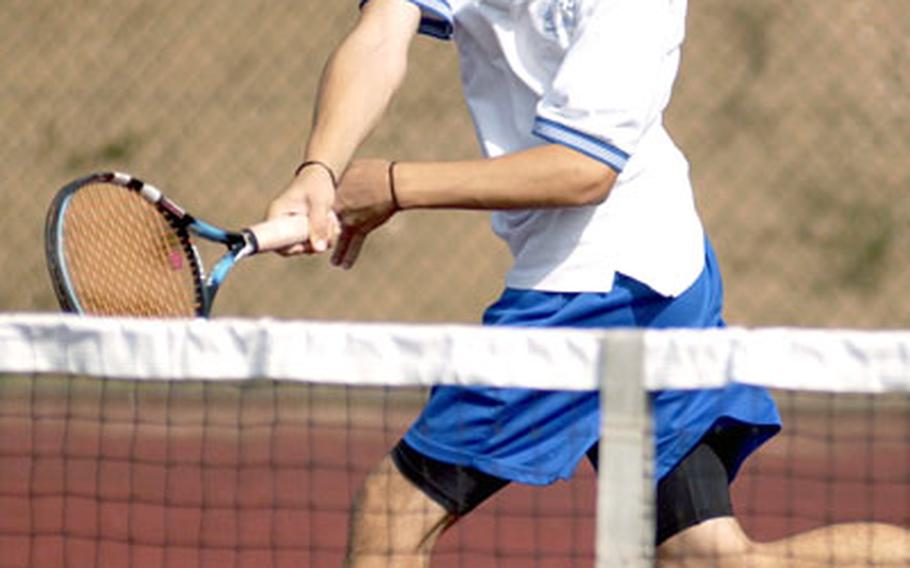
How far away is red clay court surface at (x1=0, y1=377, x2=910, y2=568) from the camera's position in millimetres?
4785

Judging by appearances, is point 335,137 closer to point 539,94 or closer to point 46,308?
point 539,94

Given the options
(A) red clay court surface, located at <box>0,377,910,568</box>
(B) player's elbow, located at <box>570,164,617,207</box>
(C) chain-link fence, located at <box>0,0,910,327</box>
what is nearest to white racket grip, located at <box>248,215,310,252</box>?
(B) player's elbow, located at <box>570,164,617,207</box>

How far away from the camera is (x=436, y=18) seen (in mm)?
2441

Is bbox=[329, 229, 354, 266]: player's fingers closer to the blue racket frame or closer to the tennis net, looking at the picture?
the blue racket frame

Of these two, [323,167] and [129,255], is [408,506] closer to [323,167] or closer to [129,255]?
[323,167]

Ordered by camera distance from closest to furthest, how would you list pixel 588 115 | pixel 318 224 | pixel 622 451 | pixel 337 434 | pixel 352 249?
pixel 622 451 → pixel 588 115 → pixel 318 224 → pixel 352 249 → pixel 337 434

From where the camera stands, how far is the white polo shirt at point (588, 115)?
2.18 metres

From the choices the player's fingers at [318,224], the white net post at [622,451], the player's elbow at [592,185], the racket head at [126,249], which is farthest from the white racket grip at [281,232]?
the white net post at [622,451]

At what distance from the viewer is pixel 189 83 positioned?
6.96 meters

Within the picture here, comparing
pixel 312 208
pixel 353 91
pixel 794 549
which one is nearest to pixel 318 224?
pixel 312 208

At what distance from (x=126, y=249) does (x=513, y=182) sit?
2.17 feet

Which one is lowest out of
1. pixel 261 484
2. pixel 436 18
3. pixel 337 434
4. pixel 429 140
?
pixel 261 484

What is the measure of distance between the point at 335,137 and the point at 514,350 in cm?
53

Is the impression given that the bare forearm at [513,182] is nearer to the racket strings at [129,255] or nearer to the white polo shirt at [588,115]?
the white polo shirt at [588,115]
